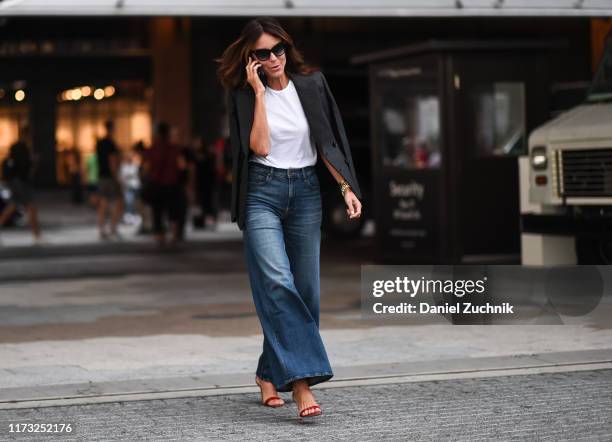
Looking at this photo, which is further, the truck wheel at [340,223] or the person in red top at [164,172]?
the truck wheel at [340,223]

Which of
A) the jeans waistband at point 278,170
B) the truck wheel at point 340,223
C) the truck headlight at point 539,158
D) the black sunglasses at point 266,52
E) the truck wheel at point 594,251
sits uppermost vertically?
the black sunglasses at point 266,52

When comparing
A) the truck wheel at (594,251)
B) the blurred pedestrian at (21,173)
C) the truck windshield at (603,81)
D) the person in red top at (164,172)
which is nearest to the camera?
the truck wheel at (594,251)

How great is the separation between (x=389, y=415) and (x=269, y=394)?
0.63 meters

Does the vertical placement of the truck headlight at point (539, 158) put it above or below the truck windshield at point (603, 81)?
below

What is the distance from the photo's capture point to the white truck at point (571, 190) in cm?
984

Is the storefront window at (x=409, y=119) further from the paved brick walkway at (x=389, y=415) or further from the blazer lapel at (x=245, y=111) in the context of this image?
the blazer lapel at (x=245, y=111)

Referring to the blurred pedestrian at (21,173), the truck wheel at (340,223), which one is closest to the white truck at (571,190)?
the truck wheel at (340,223)

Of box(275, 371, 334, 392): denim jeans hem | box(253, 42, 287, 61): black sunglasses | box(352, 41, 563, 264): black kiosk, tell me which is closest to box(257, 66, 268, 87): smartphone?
box(253, 42, 287, 61): black sunglasses

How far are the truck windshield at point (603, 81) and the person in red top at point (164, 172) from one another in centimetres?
820

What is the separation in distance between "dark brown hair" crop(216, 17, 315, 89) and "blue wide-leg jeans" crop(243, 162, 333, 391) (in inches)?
17.3

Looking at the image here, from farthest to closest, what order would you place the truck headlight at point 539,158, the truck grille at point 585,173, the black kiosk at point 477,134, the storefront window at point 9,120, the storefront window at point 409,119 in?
the storefront window at point 9,120
the storefront window at point 409,119
the black kiosk at point 477,134
the truck headlight at point 539,158
the truck grille at point 585,173

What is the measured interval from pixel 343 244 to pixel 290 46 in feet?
42.4

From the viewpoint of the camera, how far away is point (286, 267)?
6039 mm

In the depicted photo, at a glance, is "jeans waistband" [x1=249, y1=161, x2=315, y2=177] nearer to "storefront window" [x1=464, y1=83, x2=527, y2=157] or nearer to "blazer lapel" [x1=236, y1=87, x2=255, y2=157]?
"blazer lapel" [x1=236, y1=87, x2=255, y2=157]
